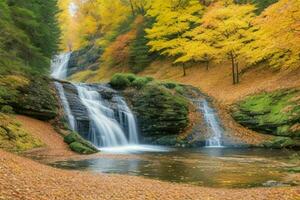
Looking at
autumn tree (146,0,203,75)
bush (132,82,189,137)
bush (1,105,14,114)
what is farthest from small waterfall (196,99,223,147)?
bush (1,105,14,114)

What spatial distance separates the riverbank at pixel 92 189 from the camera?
8852 mm

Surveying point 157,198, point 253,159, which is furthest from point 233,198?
point 253,159

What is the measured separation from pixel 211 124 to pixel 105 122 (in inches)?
273

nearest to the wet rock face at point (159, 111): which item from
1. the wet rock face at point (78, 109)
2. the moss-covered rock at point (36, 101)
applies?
the wet rock face at point (78, 109)

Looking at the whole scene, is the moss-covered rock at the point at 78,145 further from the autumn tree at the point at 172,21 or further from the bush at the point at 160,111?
the autumn tree at the point at 172,21

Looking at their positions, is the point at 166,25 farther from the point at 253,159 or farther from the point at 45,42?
the point at 253,159

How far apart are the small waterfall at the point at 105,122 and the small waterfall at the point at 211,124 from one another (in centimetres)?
476

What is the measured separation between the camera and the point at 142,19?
4181 cm

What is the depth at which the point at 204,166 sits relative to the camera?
16.0 m

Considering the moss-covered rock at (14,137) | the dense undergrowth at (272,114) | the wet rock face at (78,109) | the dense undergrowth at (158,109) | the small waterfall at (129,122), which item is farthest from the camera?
the dense undergrowth at (158,109)

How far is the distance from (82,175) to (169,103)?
563 inches

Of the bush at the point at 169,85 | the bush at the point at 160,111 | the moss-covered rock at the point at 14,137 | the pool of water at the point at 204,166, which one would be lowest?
the pool of water at the point at 204,166

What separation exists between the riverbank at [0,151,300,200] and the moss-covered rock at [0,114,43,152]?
481 cm

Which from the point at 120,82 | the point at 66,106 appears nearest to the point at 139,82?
the point at 120,82
